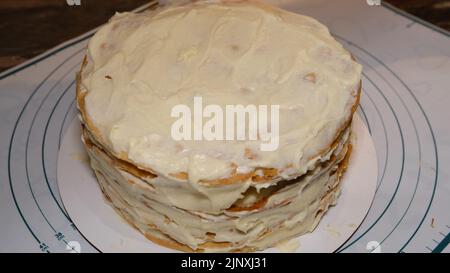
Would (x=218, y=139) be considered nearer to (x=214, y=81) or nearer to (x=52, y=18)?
(x=214, y=81)

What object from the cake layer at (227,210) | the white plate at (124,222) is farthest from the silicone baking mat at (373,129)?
the cake layer at (227,210)

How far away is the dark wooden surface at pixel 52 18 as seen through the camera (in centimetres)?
260

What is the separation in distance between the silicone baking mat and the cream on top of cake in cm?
41

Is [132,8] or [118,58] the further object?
[132,8]

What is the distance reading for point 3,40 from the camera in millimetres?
2611

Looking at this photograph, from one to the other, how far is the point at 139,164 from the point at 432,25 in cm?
161

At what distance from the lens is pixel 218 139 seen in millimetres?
1431

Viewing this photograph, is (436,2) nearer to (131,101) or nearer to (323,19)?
(323,19)

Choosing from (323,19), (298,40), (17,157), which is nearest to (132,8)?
(323,19)

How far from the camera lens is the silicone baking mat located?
5.55 ft

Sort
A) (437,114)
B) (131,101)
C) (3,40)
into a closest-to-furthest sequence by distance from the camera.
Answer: (131,101), (437,114), (3,40)

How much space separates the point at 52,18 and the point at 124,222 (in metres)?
1.46

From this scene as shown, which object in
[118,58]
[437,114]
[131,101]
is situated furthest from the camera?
[437,114]
